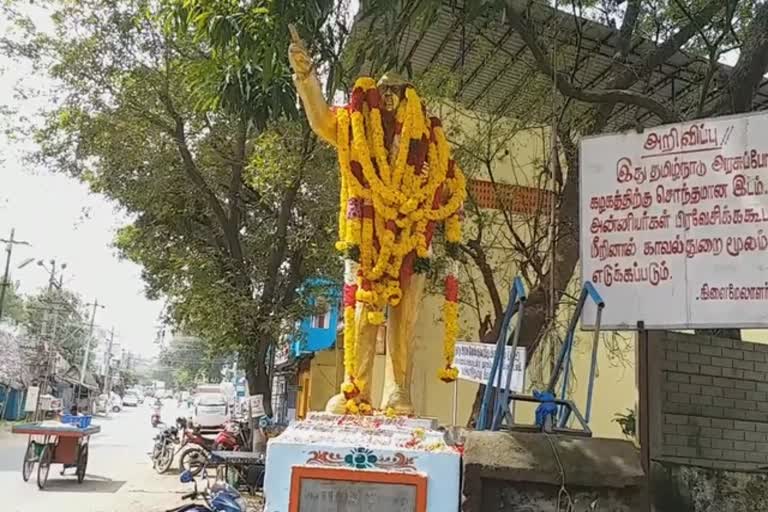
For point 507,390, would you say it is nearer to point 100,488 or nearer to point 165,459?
point 100,488

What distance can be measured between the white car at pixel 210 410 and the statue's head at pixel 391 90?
24034 mm

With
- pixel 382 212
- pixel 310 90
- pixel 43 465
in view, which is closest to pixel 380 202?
pixel 382 212

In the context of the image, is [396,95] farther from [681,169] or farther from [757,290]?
[757,290]

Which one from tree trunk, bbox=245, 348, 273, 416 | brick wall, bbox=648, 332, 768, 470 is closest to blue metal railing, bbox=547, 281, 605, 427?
brick wall, bbox=648, 332, 768, 470

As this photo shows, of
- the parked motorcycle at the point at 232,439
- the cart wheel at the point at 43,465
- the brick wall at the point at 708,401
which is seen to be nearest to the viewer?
the brick wall at the point at 708,401

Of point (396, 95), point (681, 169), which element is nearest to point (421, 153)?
point (396, 95)

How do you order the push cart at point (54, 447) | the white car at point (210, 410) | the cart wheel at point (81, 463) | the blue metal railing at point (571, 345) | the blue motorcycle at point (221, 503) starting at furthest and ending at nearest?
the white car at point (210, 410), the cart wheel at point (81, 463), the push cart at point (54, 447), the blue motorcycle at point (221, 503), the blue metal railing at point (571, 345)

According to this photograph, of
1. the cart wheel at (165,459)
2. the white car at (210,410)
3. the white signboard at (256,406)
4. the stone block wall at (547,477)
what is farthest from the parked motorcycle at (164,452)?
the stone block wall at (547,477)

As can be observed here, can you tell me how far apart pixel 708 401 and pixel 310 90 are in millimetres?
3974

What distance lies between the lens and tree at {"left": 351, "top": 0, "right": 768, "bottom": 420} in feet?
22.6

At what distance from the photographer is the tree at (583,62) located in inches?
271

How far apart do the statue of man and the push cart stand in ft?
32.4

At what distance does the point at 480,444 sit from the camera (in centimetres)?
375

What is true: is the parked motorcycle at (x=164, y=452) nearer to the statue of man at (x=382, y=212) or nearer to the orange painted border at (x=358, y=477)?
the statue of man at (x=382, y=212)
